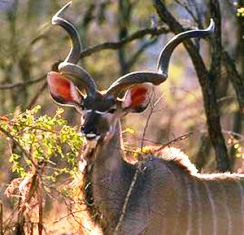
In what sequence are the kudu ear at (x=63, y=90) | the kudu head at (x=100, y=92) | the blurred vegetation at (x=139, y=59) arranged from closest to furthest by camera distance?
the kudu head at (x=100, y=92) < the kudu ear at (x=63, y=90) < the blurred vegetation at (x=139, y=59)

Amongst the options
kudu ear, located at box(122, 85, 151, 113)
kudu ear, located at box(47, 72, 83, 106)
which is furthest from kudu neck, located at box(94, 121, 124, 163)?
kudu ear, located at box(47, 72, 83, 106)

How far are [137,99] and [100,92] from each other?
0.77ft

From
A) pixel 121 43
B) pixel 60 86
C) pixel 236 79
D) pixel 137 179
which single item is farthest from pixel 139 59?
pixel 137 179

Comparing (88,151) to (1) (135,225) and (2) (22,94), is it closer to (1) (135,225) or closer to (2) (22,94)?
(1) (135,225)

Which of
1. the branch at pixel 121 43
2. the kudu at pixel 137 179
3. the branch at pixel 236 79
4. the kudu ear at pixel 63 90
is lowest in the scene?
the kudu at pixel 137 179

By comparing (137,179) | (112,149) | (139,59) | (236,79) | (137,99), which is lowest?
(137,179)

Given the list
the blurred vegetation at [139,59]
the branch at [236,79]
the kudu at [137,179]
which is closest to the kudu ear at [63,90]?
the kudu at [137,179]

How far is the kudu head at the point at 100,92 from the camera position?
545 cm

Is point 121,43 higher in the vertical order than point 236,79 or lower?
higher

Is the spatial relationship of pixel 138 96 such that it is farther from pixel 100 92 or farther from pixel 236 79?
pixel 236 79

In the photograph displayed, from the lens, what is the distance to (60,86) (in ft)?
18.9

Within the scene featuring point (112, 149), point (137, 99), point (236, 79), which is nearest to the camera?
point (112, 149)

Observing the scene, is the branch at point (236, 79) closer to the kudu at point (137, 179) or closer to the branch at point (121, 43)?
the branch at point (121, 43)

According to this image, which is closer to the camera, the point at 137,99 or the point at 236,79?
the point at 137,99
